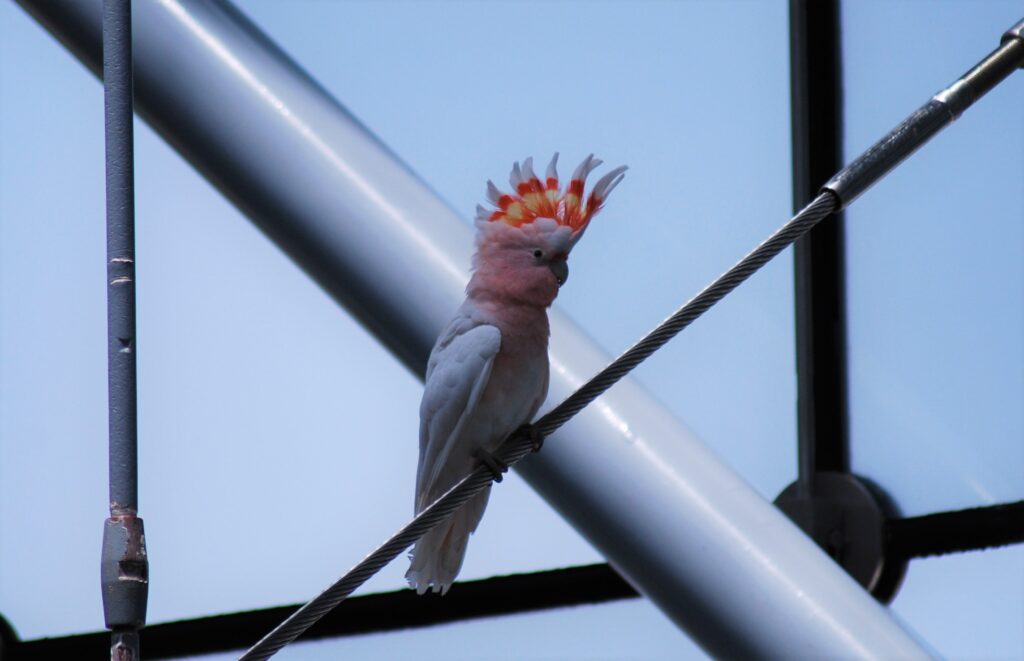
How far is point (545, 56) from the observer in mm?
4629

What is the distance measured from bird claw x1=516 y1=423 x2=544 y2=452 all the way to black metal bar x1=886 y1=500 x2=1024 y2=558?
1898 mm

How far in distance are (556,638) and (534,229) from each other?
2.29 metres

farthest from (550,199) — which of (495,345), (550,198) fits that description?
(495,345)

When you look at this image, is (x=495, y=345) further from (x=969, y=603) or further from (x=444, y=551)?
(x=969, y=603)

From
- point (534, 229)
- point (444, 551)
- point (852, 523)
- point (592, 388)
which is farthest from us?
point (852, 523)

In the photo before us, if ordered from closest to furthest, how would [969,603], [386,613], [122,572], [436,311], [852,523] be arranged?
[122,572] < [436,311] < [969,603] < [852,523] < [386,613]

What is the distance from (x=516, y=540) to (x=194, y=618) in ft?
3.95

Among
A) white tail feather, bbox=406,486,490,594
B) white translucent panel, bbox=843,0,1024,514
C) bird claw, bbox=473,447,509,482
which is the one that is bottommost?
white tail feather, bbox=406,486,490,594

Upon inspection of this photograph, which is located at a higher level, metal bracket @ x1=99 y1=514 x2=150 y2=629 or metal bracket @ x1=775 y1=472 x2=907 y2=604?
metal bracket @ x1=775 y1=472 x2=907 y2=604

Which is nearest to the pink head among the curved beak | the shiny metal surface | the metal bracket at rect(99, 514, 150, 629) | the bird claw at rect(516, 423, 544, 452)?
the curved beak

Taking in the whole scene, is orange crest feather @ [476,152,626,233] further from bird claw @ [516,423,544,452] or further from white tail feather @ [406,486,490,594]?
white tail feather @ [406,486,490,594]

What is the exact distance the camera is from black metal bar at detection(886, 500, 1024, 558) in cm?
404

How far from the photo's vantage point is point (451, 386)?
2646 millimetres

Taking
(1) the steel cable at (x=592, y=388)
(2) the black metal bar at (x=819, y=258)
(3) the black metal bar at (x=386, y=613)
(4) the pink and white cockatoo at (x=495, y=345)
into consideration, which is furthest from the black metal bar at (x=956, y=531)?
(1) the steel cable at (x=592, y=388)
